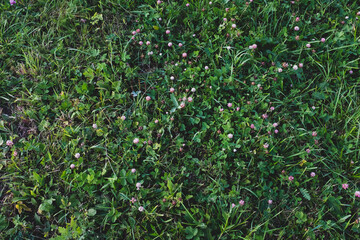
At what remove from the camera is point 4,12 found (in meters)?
2.94

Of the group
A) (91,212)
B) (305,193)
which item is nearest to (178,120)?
(91,212)

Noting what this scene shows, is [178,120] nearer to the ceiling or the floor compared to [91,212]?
nearer to the ceiling

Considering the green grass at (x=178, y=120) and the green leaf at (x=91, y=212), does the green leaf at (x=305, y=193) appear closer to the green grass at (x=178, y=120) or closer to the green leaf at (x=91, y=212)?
the green grass at (x=178, y=120)

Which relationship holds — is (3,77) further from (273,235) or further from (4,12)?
(273,235)

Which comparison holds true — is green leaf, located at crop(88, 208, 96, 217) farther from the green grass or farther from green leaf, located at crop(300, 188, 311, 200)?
green leaf, located at crop(300, 188, 311, 200)

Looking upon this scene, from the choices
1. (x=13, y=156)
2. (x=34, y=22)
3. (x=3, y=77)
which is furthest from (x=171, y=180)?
(x=34, y=22)

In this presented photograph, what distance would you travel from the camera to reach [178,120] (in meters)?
2.44

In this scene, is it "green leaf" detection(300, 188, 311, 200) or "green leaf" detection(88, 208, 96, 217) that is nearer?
"green leaf" detection(88, 208, 96, 217)

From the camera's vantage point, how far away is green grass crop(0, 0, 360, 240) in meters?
2.03

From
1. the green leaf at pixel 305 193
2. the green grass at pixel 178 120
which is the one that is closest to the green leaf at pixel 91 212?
the green grass at pixel 178 120

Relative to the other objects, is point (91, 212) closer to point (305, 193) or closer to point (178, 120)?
point (178, 120)

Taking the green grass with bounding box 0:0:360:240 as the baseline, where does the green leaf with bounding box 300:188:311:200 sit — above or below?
below

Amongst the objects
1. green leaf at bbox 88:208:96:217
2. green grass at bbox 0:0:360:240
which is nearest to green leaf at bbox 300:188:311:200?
green grass at bbox 0:0:360:240

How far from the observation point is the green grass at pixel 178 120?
6.65 ft
